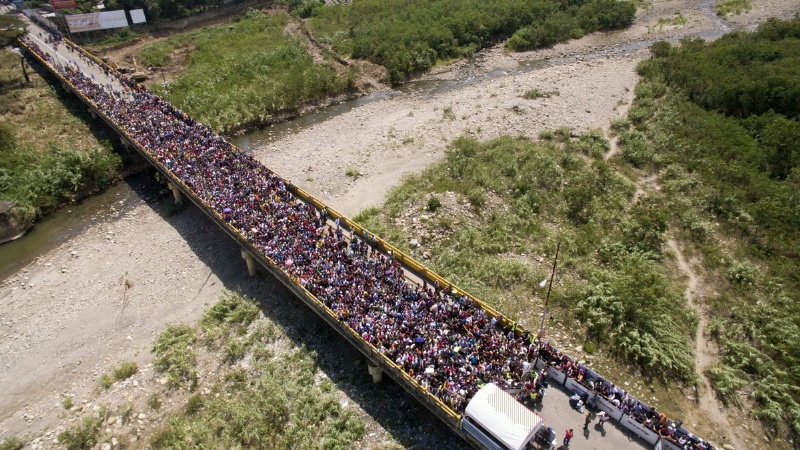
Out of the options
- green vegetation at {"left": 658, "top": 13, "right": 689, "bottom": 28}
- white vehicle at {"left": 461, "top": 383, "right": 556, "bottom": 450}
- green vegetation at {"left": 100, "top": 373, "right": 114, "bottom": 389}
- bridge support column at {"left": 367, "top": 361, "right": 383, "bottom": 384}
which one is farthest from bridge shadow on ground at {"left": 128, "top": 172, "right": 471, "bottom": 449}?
green vegetation at {"left": 658, "top": 13, "right": 689, "bottom": 28}

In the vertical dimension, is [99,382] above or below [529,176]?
below

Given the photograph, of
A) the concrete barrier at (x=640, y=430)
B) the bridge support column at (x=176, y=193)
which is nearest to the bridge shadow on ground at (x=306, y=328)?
the bridge support column at (x=176, y=193)

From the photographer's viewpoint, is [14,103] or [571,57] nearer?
[14,103]

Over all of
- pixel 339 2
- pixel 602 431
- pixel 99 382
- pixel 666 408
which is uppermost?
pixel 339 2

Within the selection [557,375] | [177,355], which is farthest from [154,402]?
[557,375]

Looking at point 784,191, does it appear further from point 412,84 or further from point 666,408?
point 412,84

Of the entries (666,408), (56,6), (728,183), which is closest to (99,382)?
(666,408)
